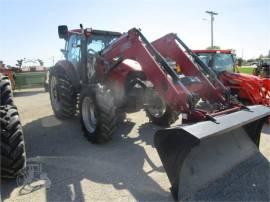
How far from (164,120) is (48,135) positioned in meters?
2.46

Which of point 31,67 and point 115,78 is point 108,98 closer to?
point 115,78

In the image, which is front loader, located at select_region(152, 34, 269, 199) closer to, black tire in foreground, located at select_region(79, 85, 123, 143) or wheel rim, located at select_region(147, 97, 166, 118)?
wheel rim, located at select_region(147, 97, 166, 118)

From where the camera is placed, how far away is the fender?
621 centimetres

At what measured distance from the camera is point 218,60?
869 cm

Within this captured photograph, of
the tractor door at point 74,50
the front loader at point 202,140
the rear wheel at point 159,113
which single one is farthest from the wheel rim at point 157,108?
the tractor door at point 74,50

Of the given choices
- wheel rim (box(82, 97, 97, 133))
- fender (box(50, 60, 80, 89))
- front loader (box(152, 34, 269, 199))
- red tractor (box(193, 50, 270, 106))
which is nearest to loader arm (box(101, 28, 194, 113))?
front loader (box(152, 34, 269, 199))

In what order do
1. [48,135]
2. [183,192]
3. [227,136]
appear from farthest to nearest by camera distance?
1. [48,135]
2. [227,136]
3. [183,192]

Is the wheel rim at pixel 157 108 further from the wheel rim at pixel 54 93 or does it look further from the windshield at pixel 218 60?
the windshield at pixel 218 60

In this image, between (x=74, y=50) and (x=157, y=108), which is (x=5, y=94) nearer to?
(x=74, y=50)

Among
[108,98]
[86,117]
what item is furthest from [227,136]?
[86,117]

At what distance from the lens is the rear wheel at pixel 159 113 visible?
549cm

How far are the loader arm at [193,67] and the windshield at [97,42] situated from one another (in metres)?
1.64

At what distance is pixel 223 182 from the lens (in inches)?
135

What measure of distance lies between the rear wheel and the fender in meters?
1.70
